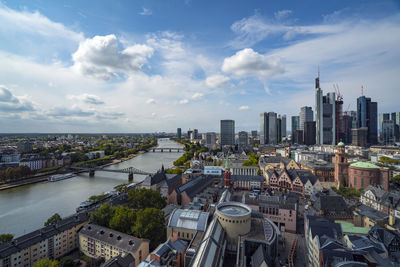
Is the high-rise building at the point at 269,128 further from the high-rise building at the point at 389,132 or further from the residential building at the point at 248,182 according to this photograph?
the residential building at the point at 248,182

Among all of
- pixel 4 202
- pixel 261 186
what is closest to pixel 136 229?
pixel 261 186

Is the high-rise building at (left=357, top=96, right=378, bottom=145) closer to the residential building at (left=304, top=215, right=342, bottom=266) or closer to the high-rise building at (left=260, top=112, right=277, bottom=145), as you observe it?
the high-rise building at (left=260, top=112, right=277, bottom=145)

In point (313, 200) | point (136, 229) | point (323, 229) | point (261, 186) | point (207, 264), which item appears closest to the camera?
point (207, 264)

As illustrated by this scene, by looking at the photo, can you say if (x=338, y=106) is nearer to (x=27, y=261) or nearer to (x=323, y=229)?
(x=323, y=229)

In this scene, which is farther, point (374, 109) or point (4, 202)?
point (374, 109)

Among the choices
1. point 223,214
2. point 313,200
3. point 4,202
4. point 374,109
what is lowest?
point 4,202

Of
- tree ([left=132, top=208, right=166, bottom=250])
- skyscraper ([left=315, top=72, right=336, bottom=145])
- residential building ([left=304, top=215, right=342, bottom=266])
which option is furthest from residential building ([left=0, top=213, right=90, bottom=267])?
skyscraper ([left=315, top=72, right=336, bottom=145])
